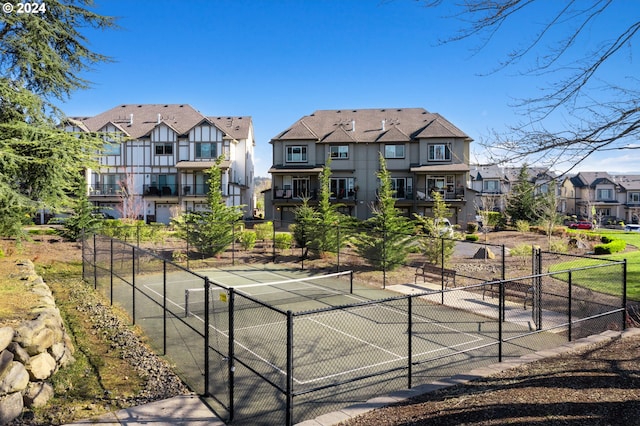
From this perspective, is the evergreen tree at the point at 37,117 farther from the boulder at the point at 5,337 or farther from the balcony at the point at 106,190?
the balcony at the point at 106,190

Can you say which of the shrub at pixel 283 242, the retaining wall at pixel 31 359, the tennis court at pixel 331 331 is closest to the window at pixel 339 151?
the shrub at pixel 283 242

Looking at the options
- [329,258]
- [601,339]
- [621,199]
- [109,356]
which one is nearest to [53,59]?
[109,356]

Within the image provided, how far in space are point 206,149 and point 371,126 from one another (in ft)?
51.0

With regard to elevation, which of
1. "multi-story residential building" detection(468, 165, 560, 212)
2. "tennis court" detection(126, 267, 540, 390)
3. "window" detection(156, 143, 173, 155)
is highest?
"window" detection(156, 143, 173, 155)

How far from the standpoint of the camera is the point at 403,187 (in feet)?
Answer: 136

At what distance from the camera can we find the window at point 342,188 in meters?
41.7

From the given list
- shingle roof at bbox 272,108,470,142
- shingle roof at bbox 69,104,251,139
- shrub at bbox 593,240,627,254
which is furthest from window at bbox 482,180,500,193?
shrub at bbox 593,240,627,254

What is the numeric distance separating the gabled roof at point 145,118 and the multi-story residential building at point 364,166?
1059 centimetres

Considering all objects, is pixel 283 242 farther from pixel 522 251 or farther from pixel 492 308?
pixel 492 308

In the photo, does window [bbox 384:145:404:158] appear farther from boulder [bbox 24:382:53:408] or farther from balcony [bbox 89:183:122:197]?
boulder [bbox 24:382:53:408]

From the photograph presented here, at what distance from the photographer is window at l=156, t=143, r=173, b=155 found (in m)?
44.9

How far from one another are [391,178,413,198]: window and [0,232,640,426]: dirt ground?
33527mm

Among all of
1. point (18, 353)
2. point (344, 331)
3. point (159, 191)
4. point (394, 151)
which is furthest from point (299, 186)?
point (18, 353)

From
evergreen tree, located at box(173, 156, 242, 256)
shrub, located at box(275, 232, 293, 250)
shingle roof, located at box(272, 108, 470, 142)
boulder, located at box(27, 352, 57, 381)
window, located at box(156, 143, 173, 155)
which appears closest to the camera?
boulder, located at box(27, 352, 57, 381)
